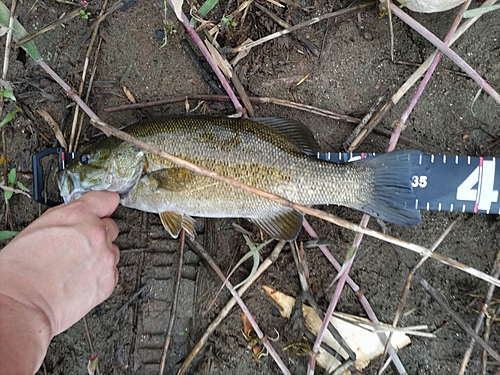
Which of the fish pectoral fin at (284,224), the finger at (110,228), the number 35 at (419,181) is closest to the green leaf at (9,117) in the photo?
the finger at (110,228)

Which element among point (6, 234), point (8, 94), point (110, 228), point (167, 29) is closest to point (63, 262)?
point (110, 228)

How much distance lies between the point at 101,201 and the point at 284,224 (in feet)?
4.15

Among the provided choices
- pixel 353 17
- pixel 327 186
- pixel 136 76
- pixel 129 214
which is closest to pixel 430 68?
pixel 353 17

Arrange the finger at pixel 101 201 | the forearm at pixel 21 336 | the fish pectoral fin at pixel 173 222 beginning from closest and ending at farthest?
the forearm at pixel 21 336
the finger at pixel 101 201
the fish pectoral fin at pixel 173 222

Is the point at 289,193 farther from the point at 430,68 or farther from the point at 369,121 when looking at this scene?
the point at 430,68

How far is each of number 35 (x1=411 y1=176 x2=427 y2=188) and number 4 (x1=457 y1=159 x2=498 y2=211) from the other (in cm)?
25

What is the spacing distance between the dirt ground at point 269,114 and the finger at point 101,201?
565 mm

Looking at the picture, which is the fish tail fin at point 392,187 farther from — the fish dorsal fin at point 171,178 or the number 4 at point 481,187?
the fish dorsal fin at point 171,178

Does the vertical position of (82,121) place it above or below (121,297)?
above

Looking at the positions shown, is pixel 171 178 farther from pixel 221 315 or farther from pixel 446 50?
pixel 446 50

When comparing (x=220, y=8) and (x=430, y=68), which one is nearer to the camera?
(x=430, y=68)

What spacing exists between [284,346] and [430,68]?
244 centimetres

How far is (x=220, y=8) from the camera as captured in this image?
Answer: 10.1 ft

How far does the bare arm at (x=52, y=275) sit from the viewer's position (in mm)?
1899
